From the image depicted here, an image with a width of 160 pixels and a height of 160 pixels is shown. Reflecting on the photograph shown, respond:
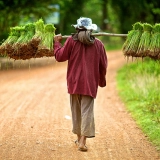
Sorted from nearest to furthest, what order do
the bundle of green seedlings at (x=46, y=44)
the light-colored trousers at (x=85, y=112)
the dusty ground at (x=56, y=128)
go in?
the dusty ground at (x=56, y=128) < the light-colored trousers at (x=85, y=112) < the bundle of green seedlings at (x=46, y=44)

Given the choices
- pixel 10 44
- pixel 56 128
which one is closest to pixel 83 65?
pixel 10 44

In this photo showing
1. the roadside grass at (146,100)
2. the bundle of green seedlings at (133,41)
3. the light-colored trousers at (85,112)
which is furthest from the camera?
the roadside grass at (146,100)

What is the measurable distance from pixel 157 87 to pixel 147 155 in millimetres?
4515

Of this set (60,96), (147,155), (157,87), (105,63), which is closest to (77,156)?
(147,155)

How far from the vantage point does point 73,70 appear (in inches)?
267

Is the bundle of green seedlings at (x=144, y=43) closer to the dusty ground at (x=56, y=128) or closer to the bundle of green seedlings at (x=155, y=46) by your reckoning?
the bundle of green seedlings at (x=155, y=46)

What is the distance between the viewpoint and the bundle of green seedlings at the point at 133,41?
7254 mm

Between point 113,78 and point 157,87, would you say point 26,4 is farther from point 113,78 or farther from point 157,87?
point 157,87

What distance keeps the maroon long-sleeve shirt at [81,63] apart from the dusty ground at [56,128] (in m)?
0.93

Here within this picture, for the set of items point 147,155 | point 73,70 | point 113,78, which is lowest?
point 113,78

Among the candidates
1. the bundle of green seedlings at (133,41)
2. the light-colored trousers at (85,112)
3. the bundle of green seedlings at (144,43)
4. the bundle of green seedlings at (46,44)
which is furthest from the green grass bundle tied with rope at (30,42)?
the bundle of green seedlings at (144,43)

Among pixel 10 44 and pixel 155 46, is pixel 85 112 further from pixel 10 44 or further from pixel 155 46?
pixel 10 44

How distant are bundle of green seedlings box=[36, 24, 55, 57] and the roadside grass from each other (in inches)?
55.2

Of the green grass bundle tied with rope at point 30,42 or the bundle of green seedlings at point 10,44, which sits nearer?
the green grass bundle tied with rope at point 30,42
